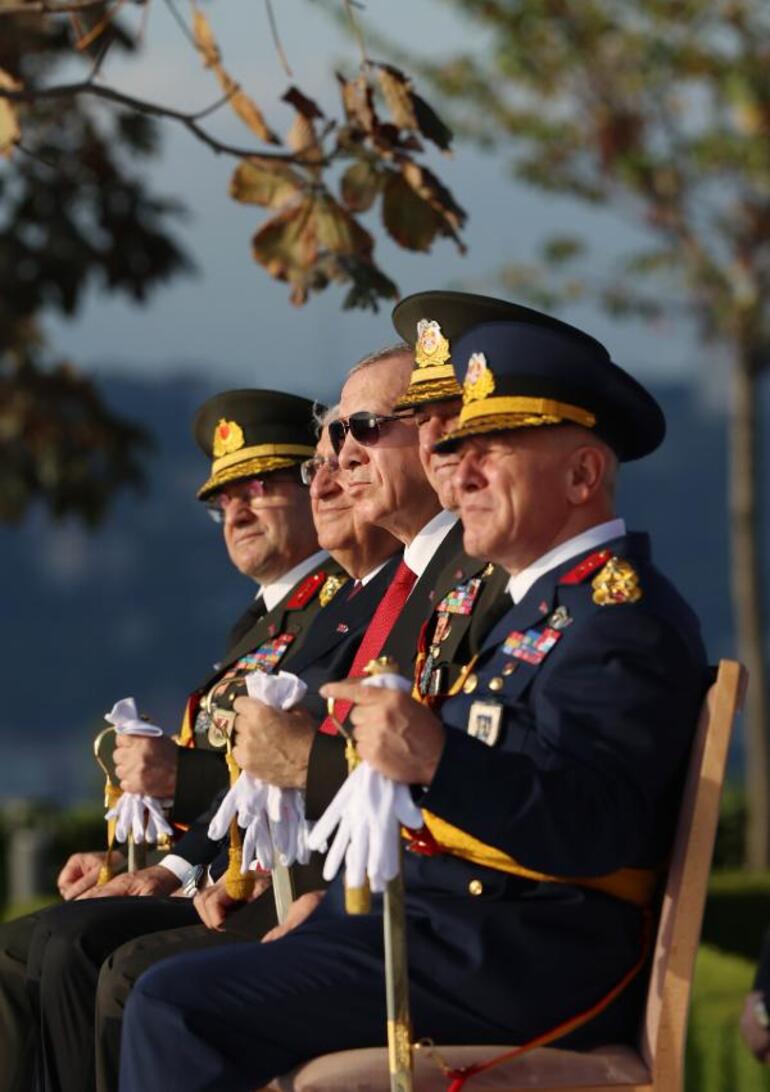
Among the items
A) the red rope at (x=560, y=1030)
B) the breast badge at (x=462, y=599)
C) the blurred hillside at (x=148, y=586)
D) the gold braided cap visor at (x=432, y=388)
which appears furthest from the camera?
the blurred hillside at (x=148, y=586)

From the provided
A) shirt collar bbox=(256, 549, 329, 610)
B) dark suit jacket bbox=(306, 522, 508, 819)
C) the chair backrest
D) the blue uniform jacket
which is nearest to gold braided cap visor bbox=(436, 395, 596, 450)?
the blue uniform jacket

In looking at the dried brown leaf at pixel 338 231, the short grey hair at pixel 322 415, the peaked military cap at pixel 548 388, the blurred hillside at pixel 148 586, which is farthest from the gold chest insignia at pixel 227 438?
the blurred hillside at pixel 148 586

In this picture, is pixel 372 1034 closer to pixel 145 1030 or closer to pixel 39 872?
pixel 145 1030

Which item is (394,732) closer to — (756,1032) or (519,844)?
(519,844)

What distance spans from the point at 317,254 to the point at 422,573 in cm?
176

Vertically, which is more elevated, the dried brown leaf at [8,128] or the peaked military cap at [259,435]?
the dried brown leaf at [8,128]

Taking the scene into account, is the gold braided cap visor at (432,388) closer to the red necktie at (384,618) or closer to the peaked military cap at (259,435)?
the red necktie at (384,618)

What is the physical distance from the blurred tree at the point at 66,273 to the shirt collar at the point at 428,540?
10.2 m

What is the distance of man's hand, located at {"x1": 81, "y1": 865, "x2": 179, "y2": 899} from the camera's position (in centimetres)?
577

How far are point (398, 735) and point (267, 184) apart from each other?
337cm

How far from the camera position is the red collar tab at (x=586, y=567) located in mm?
4215

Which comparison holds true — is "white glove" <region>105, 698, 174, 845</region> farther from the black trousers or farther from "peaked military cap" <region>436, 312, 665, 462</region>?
"peaked military cap" <region>436, 312, 665, 462</region>

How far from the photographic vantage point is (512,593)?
445 cm

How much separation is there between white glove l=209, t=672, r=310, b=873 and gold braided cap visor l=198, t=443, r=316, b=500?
1.80m
